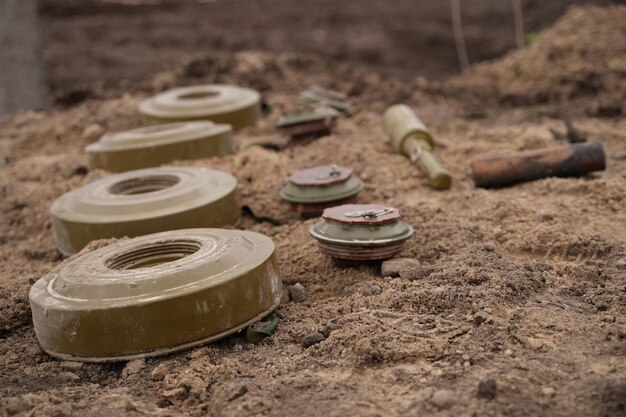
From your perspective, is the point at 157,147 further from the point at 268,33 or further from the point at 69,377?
the point at 268,33

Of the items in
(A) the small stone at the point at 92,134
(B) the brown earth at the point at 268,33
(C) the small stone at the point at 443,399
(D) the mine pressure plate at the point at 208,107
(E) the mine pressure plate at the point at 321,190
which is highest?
(B) the brown earth at the point at 268,33

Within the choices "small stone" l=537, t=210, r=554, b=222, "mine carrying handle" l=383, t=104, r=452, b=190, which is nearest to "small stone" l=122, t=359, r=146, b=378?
"small stone" l=537, t=210, r=554, b=222

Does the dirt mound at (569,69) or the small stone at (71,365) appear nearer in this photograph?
the small stone at (71,365)

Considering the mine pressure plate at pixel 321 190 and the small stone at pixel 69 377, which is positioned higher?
the mine pressure plate at pixel 321 190

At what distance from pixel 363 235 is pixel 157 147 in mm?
2647

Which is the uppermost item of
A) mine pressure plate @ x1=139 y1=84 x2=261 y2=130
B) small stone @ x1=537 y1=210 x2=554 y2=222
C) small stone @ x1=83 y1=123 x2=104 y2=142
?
mine pressure plate @ x1=139 y1=84 x2=261 y2=130

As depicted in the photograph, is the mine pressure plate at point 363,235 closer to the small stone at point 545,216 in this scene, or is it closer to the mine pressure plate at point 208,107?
the small stone at point 545,216

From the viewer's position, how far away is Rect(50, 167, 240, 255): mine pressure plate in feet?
16.0

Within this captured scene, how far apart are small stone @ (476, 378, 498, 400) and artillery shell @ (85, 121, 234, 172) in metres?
4.02

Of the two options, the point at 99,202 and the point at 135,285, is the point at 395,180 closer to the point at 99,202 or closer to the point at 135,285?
the point at 99,202

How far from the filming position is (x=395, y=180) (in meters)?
5.87

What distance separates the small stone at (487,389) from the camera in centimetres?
284

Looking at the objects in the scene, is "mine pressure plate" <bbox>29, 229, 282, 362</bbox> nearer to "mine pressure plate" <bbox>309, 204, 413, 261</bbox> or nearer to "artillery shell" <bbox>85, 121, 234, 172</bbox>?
A: "mine pressure plate" <bbox>309, 204, 413, 261</bbox>

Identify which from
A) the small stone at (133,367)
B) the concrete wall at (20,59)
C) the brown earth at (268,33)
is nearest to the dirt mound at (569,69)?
the brown earth at (268,33)
